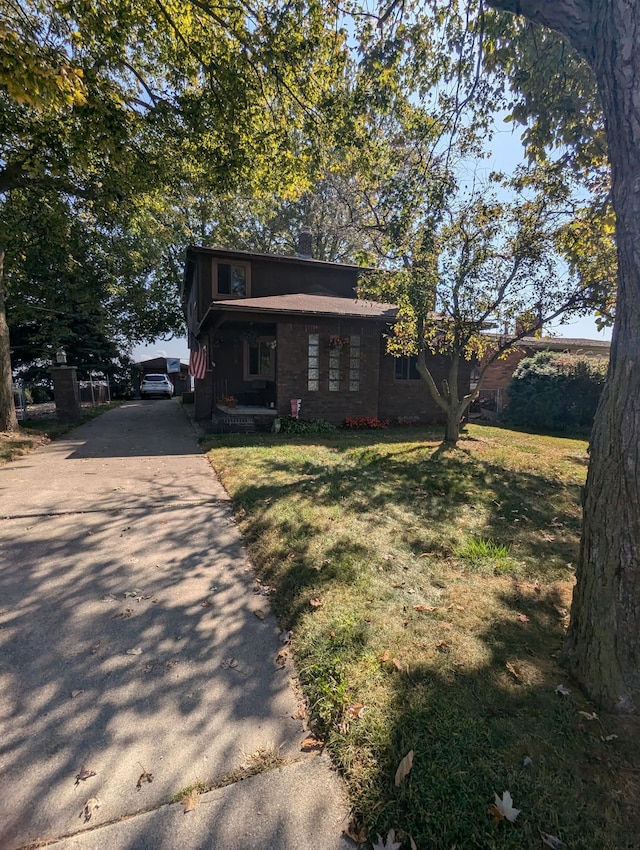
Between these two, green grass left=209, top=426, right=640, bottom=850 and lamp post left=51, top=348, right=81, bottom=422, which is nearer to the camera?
green grass left=209, top=426, right=640, bottom=850

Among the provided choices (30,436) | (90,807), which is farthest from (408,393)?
(90,807)

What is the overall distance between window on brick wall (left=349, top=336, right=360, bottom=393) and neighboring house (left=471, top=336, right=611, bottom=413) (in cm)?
514

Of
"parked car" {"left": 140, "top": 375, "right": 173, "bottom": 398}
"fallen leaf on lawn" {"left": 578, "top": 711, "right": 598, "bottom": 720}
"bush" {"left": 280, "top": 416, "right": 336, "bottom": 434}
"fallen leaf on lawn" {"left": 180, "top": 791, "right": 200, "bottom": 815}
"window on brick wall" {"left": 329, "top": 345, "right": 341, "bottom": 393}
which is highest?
"window on brick wall" {"left": 329, "top": 345, "right": 341, "bottom": 393}

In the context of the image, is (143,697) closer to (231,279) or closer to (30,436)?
(30,436)

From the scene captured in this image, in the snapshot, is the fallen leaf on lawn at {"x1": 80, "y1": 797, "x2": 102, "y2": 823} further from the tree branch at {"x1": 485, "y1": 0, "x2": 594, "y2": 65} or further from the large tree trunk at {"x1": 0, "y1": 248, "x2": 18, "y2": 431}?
the large tree trunk at {"x1": 0, "y1": 248, "x2": 18, "y2": 431}

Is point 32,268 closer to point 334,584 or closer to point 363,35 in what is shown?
point 363,35

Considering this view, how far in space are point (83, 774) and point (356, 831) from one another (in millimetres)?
1225

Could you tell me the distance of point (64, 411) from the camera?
13414 mm

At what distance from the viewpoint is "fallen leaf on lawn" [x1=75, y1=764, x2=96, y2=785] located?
178 cm

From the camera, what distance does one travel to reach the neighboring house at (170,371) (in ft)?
114

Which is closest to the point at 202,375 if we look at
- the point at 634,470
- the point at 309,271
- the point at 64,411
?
the point at 64,411

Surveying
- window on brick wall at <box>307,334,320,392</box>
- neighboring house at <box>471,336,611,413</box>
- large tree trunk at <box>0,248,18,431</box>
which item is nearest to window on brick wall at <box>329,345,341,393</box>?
window on brick wall at <box>307,334,320,392</box>

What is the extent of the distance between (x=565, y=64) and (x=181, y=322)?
27.7m

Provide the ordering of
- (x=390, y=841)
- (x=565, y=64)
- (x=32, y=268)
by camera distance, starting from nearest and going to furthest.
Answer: (x=390, y=841), (x=565, y=64), (x=32, y=268)
